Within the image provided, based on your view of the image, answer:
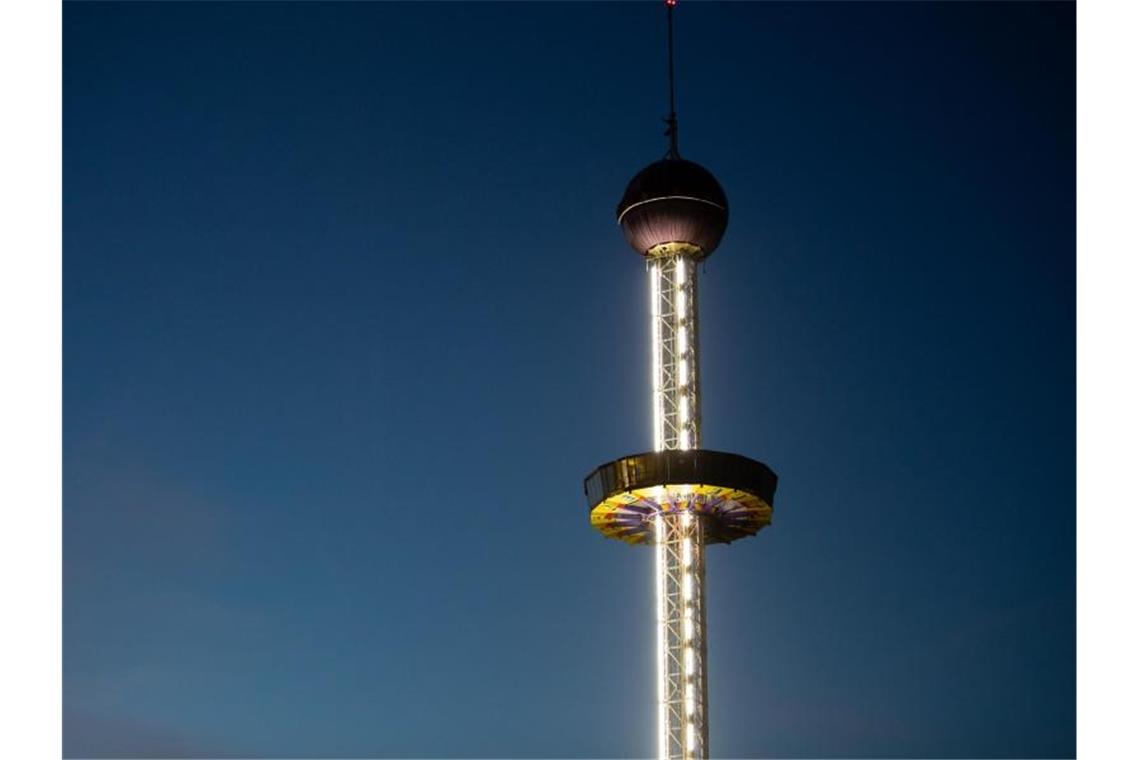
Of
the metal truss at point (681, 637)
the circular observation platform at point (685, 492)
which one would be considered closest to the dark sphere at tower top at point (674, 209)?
the circular observation platform at point (685, 492)

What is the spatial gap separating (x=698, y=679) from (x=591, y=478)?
14.4 metres

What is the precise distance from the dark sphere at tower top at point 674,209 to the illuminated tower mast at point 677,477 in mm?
69

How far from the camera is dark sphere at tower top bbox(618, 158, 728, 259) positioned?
90812 mm

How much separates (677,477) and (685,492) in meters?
2.15

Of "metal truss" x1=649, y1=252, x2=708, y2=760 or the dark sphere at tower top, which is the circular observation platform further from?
the dark sphere at tower top

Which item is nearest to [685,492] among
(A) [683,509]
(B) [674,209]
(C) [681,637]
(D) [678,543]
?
(A) [683,509]

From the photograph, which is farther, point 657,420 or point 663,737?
point 657,420

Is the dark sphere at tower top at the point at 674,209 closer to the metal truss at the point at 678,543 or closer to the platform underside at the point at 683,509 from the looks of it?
the metal truss at the point at 678,543

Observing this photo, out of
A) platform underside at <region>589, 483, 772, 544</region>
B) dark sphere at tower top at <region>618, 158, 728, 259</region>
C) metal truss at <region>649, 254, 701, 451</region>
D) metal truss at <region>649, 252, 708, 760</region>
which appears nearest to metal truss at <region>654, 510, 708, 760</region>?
metal truss at <region>649, 252, 708, 760</region>
